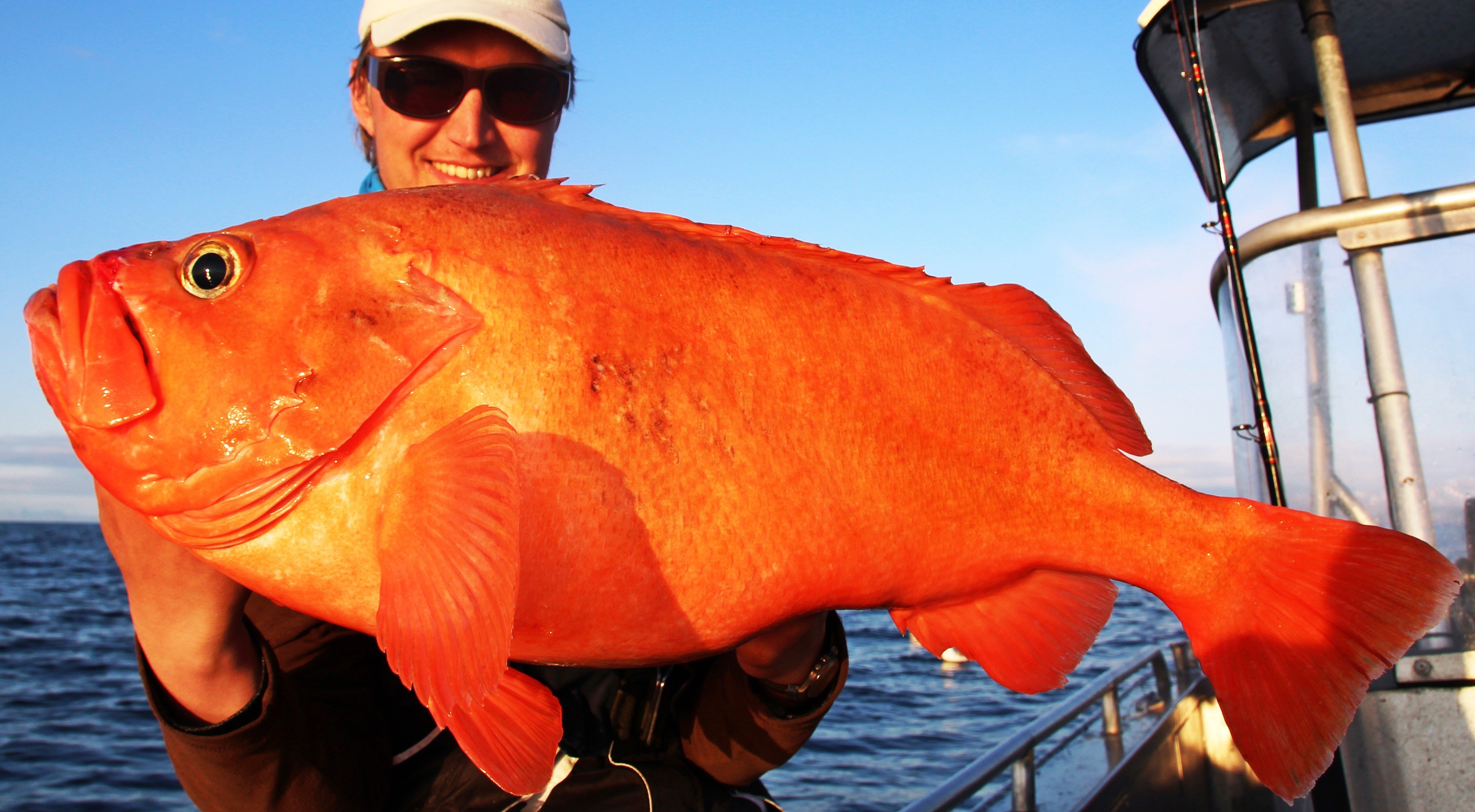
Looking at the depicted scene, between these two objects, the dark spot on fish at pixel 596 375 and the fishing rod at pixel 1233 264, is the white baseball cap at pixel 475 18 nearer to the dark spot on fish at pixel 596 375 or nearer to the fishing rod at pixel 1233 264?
the dark spot on fish at pixel 596 375

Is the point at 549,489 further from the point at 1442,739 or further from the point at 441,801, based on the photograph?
the point at 1442,739

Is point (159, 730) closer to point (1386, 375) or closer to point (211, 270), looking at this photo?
point (211, 270)

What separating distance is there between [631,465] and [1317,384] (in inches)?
125

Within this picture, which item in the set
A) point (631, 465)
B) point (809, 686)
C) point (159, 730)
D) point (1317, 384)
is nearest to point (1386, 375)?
point (1317, 384)

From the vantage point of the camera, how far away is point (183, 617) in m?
1.58

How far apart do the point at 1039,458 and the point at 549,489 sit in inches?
41.6

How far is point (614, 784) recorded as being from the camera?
→ 7.22ft

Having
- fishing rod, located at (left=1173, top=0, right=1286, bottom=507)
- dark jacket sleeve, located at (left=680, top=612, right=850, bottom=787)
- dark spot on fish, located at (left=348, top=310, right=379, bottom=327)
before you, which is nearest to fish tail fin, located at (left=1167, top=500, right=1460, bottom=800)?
dark jacket sleeve, located at (left=680, top=612, right=850, bottom=787)

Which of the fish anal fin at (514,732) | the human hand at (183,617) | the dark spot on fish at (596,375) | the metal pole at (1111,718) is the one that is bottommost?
the metal pole at (1111,718)

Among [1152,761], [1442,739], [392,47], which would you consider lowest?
[1152,761]

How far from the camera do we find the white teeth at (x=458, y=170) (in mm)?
2545

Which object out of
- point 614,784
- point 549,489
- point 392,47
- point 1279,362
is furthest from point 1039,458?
point 1279,362

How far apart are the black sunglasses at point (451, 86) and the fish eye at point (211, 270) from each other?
116cm

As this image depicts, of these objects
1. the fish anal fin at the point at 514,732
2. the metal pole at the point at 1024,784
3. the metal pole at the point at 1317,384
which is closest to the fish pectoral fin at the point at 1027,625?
the fish anal fin at the point at 514,732
